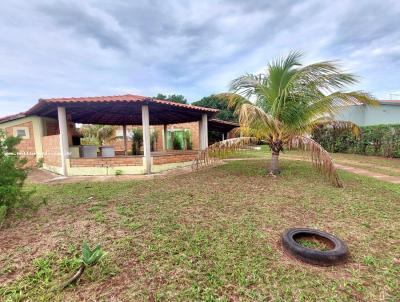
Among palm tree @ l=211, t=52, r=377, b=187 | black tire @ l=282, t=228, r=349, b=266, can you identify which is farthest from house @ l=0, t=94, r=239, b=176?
black tire @ l=282, t=228, r=349, b=266

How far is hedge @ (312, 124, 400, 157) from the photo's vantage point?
12.8 m

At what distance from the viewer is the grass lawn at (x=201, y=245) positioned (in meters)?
2.28

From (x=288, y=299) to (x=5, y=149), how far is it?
5.43 meters

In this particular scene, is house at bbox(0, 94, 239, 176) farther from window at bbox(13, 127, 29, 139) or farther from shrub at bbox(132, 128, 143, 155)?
shrub at bbox(132, 128, 143, 155)

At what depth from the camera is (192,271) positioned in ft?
8.44

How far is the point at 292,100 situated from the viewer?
23.5 ft

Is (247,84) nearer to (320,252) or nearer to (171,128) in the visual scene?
(320,252)

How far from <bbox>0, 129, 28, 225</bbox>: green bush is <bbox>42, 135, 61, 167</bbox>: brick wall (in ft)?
19.0

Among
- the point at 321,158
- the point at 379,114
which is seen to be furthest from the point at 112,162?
the point at 379,114

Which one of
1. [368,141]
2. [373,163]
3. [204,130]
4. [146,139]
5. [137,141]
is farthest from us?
[137,141]

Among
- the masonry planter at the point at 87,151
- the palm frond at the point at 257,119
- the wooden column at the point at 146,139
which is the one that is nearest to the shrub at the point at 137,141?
the masonry planter at the point at 87,151

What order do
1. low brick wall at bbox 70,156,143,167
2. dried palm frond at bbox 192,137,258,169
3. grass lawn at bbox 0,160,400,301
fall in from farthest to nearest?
low brick wall at bbox 70,156,143,167 → dried palm frond at bbox 192,137,258,169 → grass lawn at bbox 0,160,400,301

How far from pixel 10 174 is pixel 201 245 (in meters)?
3.91

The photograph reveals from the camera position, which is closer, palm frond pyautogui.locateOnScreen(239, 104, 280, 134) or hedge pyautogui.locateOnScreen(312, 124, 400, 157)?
palm frond pyautogui.locateOnScreen(239, 104, 280, 134)
